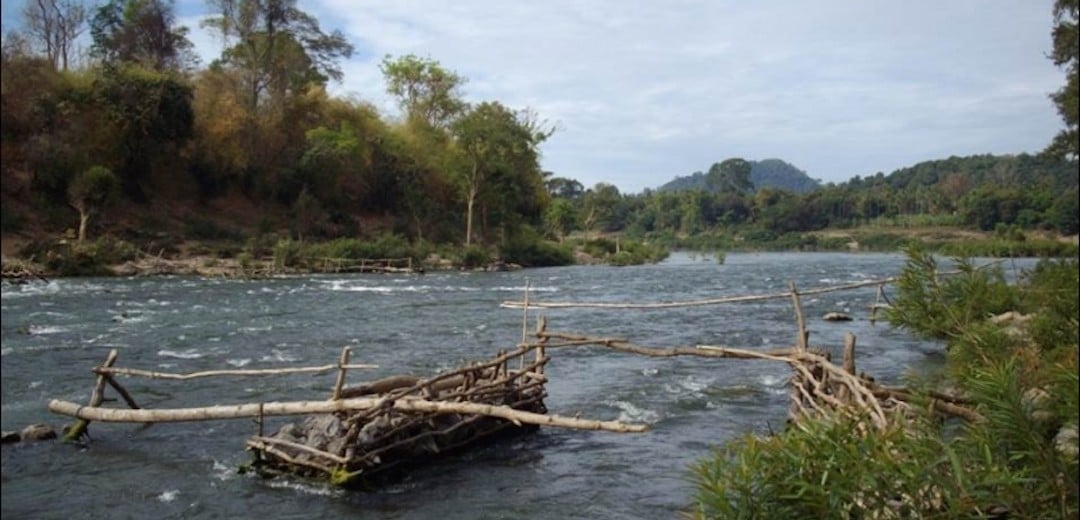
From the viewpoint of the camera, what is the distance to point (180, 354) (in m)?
13.4

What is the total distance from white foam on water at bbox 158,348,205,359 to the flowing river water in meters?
0.06

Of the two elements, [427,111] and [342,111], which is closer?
[342,111]

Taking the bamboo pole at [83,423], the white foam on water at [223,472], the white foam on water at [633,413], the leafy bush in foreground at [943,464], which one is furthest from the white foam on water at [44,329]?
the leafy bush in foreground at [943,464]

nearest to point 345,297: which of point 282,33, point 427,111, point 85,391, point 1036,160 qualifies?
point 85,391

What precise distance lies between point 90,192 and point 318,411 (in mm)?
18098

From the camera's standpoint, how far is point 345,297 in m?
23.6

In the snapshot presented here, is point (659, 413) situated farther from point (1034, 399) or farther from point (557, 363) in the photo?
point (1034, 399)

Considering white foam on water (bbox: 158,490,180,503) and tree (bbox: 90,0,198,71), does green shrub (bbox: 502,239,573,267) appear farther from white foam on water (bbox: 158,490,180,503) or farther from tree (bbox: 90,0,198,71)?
white foam on water (bbox: 158,490,180,503)

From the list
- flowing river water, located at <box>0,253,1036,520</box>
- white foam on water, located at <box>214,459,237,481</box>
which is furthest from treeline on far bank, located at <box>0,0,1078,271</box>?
white foam on water, located at <box>214,459,237,481</box>

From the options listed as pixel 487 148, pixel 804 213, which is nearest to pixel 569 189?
pixel 804 213

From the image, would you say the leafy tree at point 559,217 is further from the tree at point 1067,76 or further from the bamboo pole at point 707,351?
the tree at point 1067,76

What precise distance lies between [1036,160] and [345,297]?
21.0m

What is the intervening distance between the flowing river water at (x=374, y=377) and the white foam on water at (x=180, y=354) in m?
0.06

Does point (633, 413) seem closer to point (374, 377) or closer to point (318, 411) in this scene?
point (374, 377)
